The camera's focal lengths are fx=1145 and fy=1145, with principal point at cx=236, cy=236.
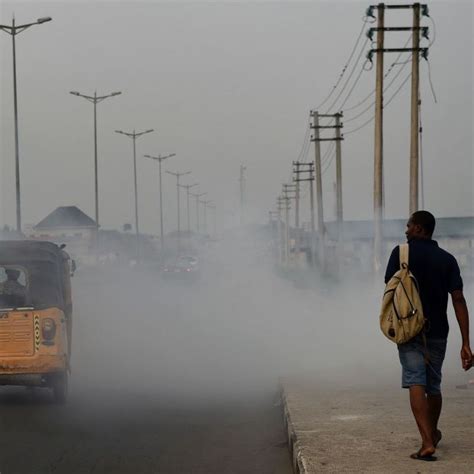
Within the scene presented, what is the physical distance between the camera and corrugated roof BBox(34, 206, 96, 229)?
503ft

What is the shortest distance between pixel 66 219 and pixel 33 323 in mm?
150253

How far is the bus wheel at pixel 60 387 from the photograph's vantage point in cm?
1445

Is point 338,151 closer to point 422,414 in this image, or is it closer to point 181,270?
point 181,270

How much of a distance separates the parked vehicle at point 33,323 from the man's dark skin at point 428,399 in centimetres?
674

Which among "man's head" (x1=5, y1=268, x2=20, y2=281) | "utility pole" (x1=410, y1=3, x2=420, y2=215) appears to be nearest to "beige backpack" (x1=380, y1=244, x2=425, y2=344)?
"man's head" (x1=5, y1=268, x2=20, y2=281)

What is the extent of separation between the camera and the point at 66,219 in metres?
163

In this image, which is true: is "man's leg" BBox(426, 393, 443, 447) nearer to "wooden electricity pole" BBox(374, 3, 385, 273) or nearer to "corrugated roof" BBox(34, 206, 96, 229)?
"wooden electricity pole" BBox(374, 3, 385, 273)

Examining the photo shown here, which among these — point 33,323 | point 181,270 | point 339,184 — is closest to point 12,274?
point 33,323

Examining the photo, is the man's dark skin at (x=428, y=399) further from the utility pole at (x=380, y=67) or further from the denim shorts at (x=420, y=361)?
the utility pole at (x=380, y=67)

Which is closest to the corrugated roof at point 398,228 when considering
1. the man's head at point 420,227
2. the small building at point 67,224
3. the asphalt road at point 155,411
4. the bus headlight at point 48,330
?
the small building at point 67,224

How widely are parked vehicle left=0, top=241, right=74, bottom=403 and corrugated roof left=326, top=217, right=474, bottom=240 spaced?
222 feet

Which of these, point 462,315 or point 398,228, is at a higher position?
point 462,315

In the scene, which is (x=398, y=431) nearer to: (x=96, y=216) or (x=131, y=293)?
(x=131, y=293)

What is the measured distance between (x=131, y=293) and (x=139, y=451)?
42.8m
